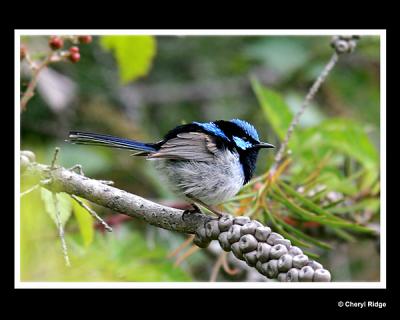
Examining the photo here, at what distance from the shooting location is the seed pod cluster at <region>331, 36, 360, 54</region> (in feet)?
11.9

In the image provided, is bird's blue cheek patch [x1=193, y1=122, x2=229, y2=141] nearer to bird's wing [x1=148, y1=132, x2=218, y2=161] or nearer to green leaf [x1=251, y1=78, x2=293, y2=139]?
bird's wing [x1=148, y1=132, x2=218, y2=161]

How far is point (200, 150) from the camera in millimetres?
3297

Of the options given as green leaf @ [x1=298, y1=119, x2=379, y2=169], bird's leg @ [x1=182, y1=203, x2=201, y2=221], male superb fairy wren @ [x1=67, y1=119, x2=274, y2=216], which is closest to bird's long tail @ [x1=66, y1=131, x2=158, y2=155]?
male superb fairy wren @ [x1=67, y1=119, x2=274, y2=216]

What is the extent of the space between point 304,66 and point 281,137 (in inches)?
79.4

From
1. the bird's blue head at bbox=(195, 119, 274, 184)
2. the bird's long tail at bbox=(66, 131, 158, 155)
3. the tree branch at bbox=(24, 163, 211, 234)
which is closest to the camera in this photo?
the tree branch at bbox=(24, 163, 211, 234)

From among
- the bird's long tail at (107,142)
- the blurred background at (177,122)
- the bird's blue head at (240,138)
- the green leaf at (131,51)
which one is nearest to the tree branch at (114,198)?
the blurred background at (177,122)

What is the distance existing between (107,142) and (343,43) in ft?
4.90

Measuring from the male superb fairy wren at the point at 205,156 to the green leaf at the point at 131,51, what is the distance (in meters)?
1.11

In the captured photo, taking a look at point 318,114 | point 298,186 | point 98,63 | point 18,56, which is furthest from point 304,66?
point 18,56

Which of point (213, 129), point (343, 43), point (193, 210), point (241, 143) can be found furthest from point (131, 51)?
point (193, 210)

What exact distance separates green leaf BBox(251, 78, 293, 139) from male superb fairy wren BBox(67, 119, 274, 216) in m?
0.69

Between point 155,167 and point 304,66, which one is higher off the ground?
point 304,66

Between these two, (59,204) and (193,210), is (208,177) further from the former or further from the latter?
(59,204)

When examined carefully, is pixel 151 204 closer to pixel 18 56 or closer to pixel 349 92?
pixel 18 56
